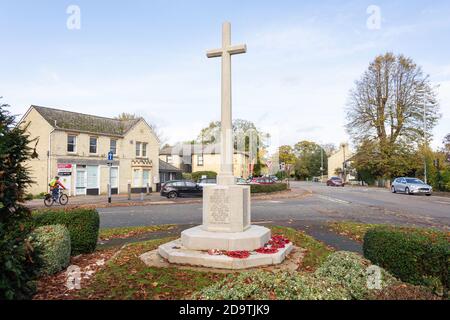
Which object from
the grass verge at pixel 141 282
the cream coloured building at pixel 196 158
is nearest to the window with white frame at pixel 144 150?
the cream coloured building at pixel 196 158

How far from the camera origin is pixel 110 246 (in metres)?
8.00

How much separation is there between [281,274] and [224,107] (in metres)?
4.92

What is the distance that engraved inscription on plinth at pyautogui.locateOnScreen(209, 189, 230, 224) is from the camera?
674 cm

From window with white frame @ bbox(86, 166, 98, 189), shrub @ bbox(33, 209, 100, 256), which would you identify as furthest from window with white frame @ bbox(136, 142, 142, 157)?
shrub @ bbox(33, 209, 100, 256)

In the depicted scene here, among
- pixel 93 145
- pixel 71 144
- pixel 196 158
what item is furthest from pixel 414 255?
pixel 196 158

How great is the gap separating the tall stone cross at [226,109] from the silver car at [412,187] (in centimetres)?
2780

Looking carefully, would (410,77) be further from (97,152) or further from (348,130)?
(97,152)

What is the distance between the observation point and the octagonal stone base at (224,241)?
612cm

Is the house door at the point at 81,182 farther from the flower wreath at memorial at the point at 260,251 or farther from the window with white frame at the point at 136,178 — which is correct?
the flower wreath at memorial at the point at 260,251

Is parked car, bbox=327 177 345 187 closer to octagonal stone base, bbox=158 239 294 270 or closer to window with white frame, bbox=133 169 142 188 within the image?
window with white frame, bbox=133 169 142 188

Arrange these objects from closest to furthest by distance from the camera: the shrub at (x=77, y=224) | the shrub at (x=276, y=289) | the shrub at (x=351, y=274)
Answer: the shrub at (x=276, y=289) → the shrub at (x=351, y=274) → the shrub at (x=77, y=224)
